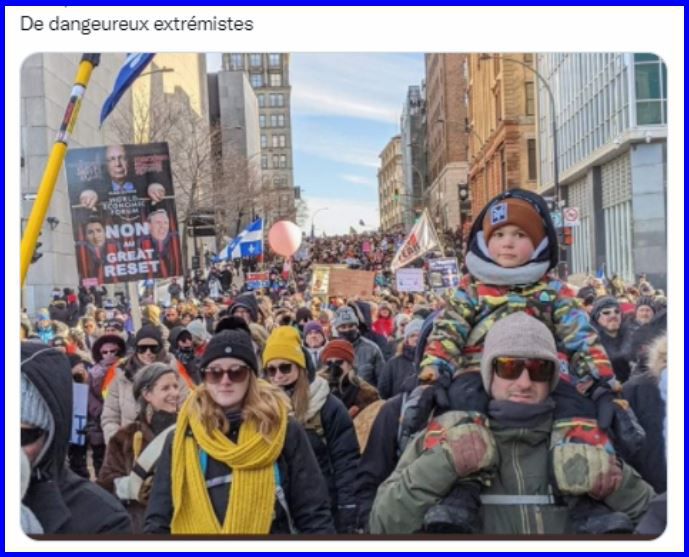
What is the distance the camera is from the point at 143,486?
13.5 ft

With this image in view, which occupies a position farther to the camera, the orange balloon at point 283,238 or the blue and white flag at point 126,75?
the orange balloon at point 283,238

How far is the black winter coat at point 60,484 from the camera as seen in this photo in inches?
136

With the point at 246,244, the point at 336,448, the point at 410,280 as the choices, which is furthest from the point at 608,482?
the point at 246,244

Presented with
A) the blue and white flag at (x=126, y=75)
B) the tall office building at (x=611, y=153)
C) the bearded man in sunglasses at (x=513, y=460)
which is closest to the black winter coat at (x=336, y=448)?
the bearded man in sunglasses at (x=513, y=460)

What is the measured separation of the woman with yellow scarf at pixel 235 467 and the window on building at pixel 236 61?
113 centimetres

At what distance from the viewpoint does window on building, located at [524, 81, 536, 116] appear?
202 inches

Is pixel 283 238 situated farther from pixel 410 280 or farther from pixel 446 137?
pixel 446 137

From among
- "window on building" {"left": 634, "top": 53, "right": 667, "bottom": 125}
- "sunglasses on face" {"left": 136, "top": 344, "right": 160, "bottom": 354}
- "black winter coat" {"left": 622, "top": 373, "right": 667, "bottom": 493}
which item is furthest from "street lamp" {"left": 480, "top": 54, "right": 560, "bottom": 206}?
"sunglasses on face" {"left": 136, "top": 344, "right": 160, "bottom": 354}

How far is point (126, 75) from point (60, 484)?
1.91 meters

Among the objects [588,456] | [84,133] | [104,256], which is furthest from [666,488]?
[104,256]

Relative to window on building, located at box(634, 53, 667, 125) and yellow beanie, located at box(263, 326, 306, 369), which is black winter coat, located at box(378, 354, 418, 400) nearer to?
yellow beanie, located at box(263, 326, 306, 369)

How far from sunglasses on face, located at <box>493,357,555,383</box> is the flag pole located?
1.63 metres

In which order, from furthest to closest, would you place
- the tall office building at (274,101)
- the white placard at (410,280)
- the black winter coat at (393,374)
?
the white placard at (410,280) < the black winter coat at (393,374) < the tall office building at (274,101)

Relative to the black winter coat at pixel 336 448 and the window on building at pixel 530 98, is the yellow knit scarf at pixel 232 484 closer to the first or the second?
the black winter coat at pixel 336 448
